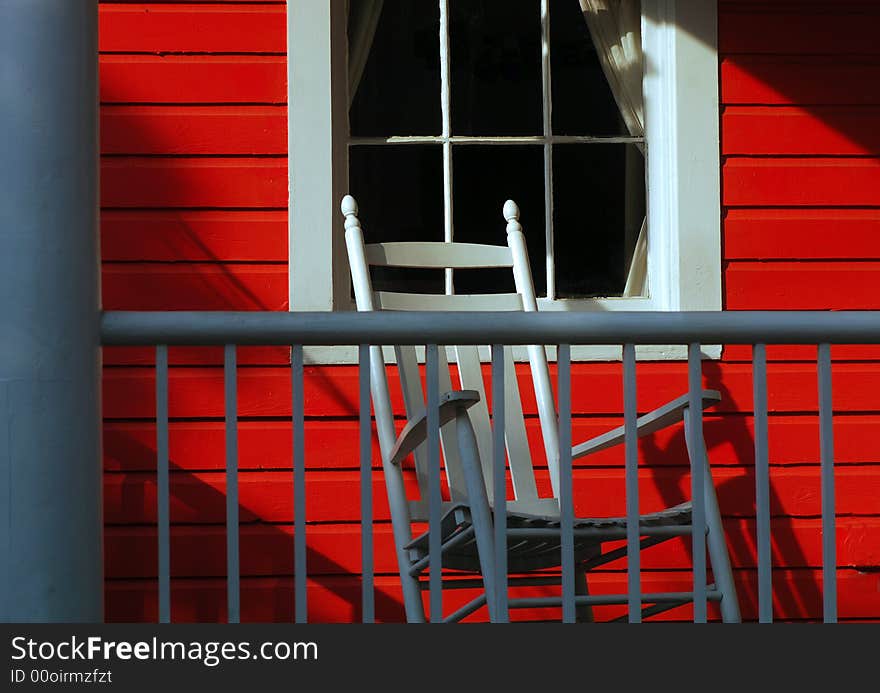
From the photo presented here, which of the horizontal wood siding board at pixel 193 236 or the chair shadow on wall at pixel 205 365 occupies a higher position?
the horizontal wood siding board at pixel 193 236

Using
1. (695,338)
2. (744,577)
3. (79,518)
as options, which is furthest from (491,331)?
(744,577)

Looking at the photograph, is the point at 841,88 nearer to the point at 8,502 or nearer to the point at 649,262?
the point at 649,262

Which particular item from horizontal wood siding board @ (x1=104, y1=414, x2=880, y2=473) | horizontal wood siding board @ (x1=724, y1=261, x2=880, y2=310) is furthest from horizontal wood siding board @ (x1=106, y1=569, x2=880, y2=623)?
horizontal wood siding board @ (x1=724, y1=261, x2=880, y2=310)

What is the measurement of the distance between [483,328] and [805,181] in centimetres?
161

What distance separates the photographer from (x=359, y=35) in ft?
11.1

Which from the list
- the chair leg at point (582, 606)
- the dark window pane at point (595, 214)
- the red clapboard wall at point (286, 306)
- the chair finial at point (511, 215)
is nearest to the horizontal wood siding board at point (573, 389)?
the red clapboard wall at point (286, 306)

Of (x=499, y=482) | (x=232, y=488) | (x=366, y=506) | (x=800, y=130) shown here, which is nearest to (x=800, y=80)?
(x=800, y=130)

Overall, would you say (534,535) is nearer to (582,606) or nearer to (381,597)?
(582,606)

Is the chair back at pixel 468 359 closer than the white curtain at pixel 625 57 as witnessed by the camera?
Yes

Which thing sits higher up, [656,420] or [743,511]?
[656,420]

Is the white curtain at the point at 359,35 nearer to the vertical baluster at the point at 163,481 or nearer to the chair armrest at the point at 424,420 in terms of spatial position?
the chair armrest at the point at 424,420

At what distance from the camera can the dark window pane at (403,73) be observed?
135 inches

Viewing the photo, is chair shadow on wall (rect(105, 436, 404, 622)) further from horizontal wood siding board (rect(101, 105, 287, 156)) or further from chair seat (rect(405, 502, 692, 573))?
horizontal wood siding board (rect(101, 105, 287, 156))

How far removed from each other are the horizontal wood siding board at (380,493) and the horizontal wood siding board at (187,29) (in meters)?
1.08
